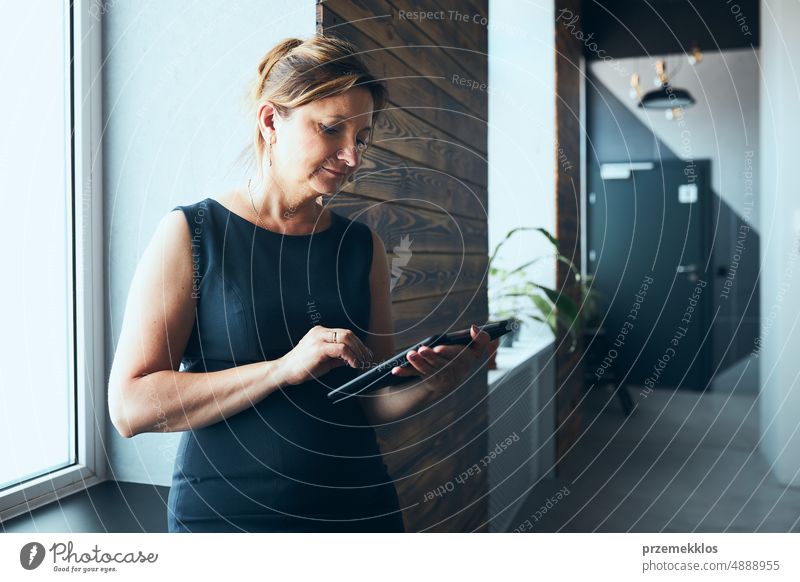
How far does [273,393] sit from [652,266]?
181 cm

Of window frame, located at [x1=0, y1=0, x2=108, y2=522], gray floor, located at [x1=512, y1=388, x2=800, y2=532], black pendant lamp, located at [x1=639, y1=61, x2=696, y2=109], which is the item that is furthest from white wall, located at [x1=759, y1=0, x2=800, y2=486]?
window frame, located at [x1=0, y1=0, x2=108, y2=522]

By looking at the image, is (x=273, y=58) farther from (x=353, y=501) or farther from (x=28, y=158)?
(x=353, y=501)

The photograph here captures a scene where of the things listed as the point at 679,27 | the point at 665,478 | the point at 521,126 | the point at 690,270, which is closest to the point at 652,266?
the point at 690,270

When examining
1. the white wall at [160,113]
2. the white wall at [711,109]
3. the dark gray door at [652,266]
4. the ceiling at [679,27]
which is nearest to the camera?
the white wall at [160,113]

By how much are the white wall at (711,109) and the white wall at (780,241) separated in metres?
0.08

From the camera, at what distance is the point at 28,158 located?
0.67 meters

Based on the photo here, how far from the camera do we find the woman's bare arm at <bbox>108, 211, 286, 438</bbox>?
558 millimetres

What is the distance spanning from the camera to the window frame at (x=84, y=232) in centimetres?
67

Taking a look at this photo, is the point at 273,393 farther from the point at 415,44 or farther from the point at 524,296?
the point at 524,296

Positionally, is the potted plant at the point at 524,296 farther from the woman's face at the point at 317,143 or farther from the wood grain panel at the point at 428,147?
the woman's face at the point at 317,143

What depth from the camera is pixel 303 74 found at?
604 mm

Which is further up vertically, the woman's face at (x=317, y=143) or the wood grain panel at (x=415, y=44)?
the wood grain panel at (x=415, y=44)

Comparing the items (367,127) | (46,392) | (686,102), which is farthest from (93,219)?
(686,102)

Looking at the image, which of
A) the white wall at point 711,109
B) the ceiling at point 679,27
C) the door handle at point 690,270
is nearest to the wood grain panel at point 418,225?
the ceiling at point 679,27
